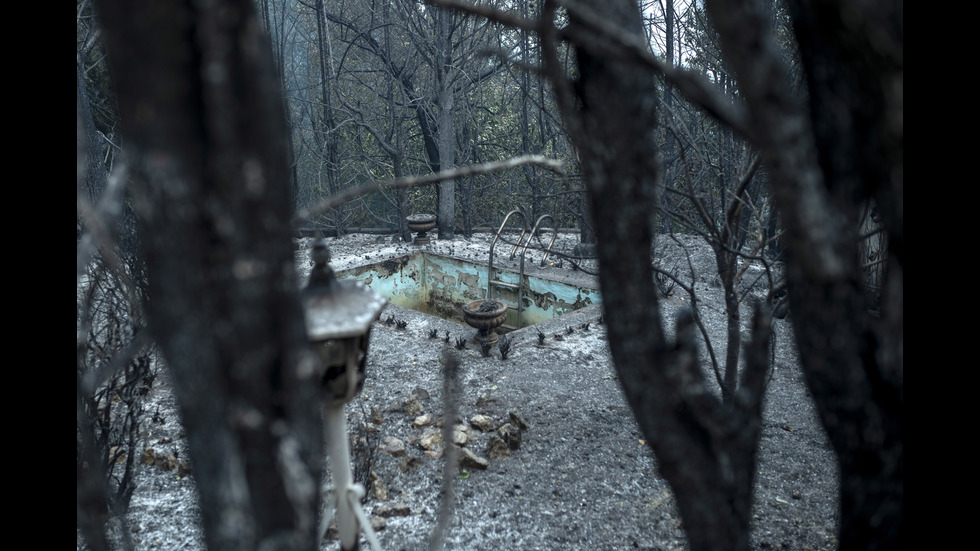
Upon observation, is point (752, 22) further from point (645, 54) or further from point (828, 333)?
point (828, 333)

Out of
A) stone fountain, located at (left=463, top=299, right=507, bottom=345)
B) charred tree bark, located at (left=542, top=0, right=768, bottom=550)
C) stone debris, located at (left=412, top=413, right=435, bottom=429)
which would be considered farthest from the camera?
stone fountain, located at (left=463, top=299, right=507, bottom=345)

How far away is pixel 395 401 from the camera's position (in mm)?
5477

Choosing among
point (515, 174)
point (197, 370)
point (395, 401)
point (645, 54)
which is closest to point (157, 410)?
point (395, 401)

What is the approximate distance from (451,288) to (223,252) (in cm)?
946

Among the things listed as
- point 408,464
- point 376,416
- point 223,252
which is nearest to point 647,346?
point 223,252

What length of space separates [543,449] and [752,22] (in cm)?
402

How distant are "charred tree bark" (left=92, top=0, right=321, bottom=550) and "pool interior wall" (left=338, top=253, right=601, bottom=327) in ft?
25.1

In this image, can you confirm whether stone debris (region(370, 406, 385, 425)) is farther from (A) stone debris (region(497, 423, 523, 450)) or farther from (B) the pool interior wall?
(B) the pool interior wall

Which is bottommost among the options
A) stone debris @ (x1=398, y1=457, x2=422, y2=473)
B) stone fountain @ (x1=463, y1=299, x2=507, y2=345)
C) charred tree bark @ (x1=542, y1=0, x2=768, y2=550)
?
stone debris @ (x1=398, y1=457, x2=422, y2=473)

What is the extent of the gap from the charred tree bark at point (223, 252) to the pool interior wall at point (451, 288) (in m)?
7.64

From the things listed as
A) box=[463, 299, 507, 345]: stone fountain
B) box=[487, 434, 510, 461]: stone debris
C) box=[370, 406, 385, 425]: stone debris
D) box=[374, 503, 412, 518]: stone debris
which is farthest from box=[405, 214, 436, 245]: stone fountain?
box=[374, 503, 412, 518]: stone debris

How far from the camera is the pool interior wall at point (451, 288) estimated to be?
8.81 m

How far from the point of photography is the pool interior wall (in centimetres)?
881

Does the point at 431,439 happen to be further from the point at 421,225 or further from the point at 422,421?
the point at 421,225
